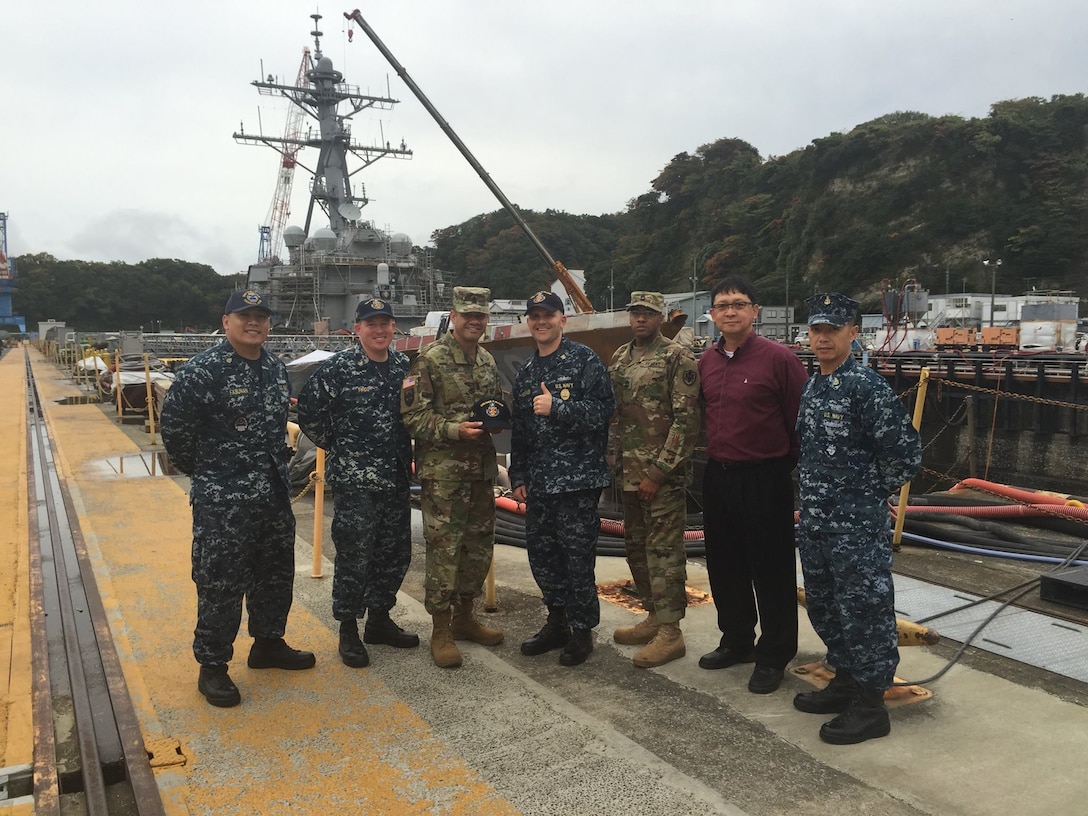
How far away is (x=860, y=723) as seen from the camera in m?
3.01

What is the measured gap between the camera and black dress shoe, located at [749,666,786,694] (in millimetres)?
3479

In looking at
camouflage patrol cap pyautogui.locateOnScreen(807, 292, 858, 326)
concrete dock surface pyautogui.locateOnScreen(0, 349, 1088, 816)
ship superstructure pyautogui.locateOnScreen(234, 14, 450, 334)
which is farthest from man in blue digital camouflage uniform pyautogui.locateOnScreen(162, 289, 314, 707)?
ship superstructure pyautogui.locateOnScreen(234, 14, 450, 334)

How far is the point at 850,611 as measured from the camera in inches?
122

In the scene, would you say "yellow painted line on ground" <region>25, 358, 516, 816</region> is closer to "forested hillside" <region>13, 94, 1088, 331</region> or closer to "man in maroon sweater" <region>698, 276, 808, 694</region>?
"man in maroon sweater" <region>698, 276, 808, 694</region>

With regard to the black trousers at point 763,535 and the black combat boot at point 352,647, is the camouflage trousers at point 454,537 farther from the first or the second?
the black trousers at point 763,535

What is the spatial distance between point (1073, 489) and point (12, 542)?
17.4 metres

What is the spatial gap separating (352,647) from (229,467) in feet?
3.68

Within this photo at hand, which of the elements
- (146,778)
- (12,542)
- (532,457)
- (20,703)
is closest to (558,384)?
(532,457)

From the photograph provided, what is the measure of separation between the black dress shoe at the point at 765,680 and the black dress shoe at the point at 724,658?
0.23 meters

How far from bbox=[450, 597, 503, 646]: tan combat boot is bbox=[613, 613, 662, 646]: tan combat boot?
0.66 meters

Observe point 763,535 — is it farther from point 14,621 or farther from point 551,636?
point 14,621

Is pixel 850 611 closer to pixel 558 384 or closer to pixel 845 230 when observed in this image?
pixel 558 384

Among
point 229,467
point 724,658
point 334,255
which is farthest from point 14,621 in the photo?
point 334,255

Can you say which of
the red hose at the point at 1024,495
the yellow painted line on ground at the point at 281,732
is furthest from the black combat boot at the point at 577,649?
the red hose at the point at 1024,495
